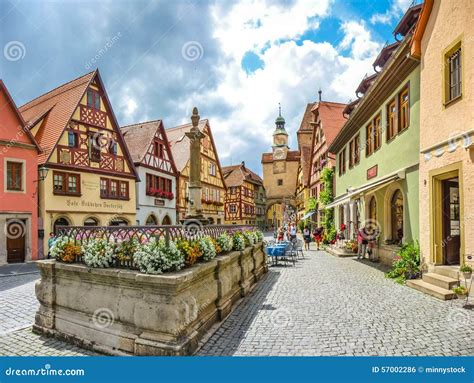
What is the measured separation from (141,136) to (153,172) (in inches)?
117

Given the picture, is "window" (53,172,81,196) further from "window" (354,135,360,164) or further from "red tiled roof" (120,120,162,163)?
"window" (354,135,360,164)

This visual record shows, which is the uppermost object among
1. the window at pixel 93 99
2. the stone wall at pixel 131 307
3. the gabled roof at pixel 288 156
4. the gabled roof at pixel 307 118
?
the gabled roof at pixel 307 118

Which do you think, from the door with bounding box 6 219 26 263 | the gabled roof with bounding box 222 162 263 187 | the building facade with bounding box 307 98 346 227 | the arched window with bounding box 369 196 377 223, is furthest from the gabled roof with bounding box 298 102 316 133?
the door with bounding box 6 219 26 263

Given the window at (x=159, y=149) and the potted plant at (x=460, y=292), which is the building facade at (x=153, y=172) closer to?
the window at (x=159, y=149)

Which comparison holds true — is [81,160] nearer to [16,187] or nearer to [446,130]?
[16,187]

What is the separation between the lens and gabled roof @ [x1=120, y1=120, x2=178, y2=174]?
2441 cm

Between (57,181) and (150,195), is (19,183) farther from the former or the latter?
(150,195)

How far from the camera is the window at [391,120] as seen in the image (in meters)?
12.0

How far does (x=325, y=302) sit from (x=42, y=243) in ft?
49.9

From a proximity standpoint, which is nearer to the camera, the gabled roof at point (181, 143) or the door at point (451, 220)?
the door at point (451, 220)

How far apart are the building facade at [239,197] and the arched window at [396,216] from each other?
3641cm

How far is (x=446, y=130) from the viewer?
326 inches

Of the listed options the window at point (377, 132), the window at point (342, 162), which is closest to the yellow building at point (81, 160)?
the window at point (342, 162)

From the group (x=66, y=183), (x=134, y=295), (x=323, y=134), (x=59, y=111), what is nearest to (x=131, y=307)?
(x=134, y=295)
